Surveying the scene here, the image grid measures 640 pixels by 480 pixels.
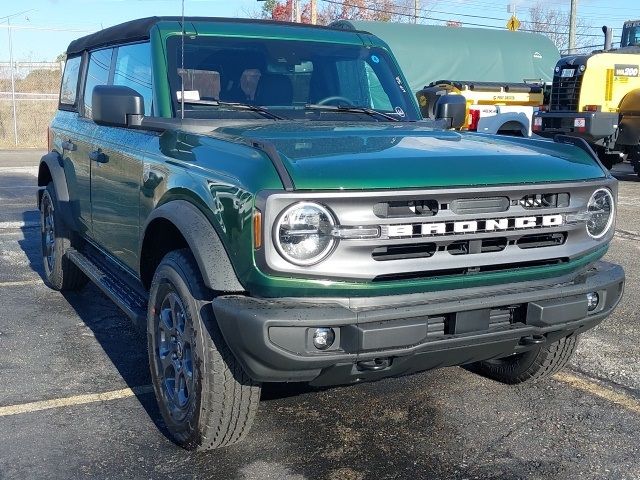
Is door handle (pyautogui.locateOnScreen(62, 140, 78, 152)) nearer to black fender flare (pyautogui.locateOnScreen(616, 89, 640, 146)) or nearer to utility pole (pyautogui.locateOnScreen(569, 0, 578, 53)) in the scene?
black fender flare (pyautogui.locateOnScreen(616, 89, 640, 146))

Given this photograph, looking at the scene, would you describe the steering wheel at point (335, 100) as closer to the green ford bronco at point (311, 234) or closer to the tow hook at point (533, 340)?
the green ford bronco at point (311, 234)

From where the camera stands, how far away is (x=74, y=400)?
413 centimetres

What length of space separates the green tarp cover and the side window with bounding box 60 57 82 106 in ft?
37.5

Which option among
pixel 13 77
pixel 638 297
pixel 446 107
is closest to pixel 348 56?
pixel 446 107

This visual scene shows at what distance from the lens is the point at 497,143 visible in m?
3.79

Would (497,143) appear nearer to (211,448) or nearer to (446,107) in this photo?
(446,107)

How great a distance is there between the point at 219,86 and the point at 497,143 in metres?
1.56

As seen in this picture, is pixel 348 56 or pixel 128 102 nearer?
pixel 128 102

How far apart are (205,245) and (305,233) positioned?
0.49 m

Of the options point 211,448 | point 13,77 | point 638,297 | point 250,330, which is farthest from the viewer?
point 13,77

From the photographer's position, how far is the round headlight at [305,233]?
2.90 m

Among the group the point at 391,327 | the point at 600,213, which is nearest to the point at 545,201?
the point at 600,213

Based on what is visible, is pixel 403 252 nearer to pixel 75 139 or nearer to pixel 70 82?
pixel 75 139

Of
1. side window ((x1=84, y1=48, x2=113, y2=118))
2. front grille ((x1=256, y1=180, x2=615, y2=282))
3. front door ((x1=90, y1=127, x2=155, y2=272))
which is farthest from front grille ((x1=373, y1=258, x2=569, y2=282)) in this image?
side window ((x1=84, y1=48, x2=113, y2=118))
